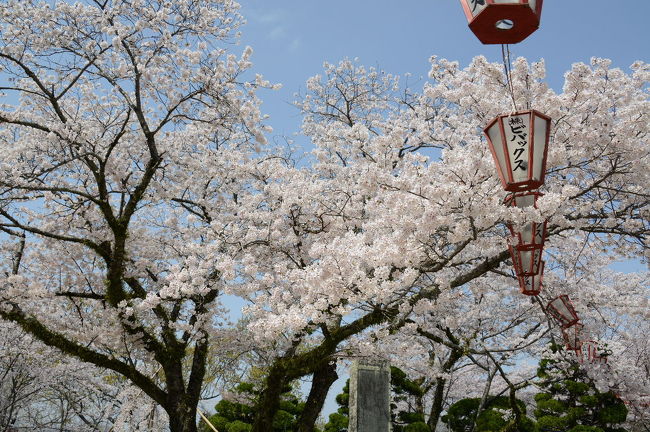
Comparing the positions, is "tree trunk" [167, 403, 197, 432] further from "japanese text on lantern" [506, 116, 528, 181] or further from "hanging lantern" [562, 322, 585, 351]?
"japanese text on lantern" [506, 116, 528, 181]

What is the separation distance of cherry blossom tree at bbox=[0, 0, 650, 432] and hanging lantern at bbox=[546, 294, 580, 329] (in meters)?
0.89

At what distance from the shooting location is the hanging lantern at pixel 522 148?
4.46 m

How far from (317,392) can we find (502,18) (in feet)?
22.9

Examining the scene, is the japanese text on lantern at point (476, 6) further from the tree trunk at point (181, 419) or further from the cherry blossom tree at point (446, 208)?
the tree trunk at point (181, 419)

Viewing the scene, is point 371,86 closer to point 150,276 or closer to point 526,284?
point 150,276

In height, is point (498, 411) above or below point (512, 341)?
below

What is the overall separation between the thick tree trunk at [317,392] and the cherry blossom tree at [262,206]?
4 cm

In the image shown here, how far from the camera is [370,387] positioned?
6727mm

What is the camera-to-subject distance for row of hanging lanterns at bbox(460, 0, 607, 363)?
3.67 m

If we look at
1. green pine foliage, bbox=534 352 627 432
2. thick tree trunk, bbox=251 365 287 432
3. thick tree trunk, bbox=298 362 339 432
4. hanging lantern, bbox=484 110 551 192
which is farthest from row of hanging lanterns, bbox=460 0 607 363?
green pine foliage, bbox=534 352 627 432

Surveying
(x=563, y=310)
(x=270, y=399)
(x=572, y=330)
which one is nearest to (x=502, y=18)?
(x=563, y=310)

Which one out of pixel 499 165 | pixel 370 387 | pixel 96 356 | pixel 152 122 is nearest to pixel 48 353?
Result: pixel 96 356

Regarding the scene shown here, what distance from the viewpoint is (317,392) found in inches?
355

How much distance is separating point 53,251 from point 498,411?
982 centimetres
